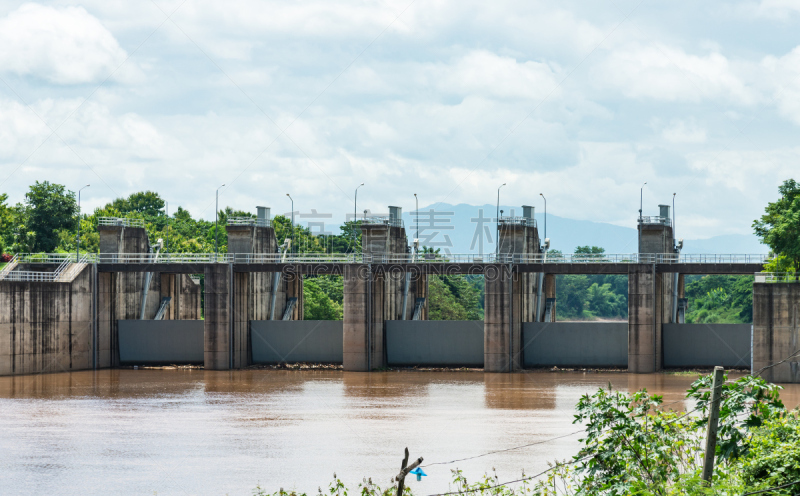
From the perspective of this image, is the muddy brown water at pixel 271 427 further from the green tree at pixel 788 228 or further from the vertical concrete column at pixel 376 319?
the green tree at pixel 788 228

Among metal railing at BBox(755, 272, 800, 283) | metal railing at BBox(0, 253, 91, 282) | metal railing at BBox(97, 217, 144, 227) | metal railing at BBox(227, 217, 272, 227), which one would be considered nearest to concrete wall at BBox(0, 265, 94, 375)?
metal railing at BBox(0, 253, 91, 282)

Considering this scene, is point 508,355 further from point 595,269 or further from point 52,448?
point 52,448

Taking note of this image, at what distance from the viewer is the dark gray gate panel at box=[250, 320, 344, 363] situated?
5578cm

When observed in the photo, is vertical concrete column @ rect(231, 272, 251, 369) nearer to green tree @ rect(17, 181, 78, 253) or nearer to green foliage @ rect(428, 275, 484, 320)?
green tree @ rect(17, 181, 78, 253)

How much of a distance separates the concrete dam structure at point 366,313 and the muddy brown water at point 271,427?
2.74 meters

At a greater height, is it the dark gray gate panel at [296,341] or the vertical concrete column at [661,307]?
the vertical concrete column at [661,307]

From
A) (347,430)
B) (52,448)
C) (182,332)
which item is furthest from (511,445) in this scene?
(182,332)

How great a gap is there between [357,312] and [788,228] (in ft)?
78.1

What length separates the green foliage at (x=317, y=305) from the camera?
276 feet

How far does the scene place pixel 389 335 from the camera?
54938mm

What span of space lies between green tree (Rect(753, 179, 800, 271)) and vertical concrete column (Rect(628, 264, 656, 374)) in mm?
6532

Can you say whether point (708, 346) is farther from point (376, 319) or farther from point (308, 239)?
point (308, 239)

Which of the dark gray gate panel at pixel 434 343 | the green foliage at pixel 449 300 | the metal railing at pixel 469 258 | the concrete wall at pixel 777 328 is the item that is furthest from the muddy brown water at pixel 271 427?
the green foliage at pixel 449 300

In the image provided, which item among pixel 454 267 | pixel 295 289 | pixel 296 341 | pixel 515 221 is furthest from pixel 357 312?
pixel 295 289
